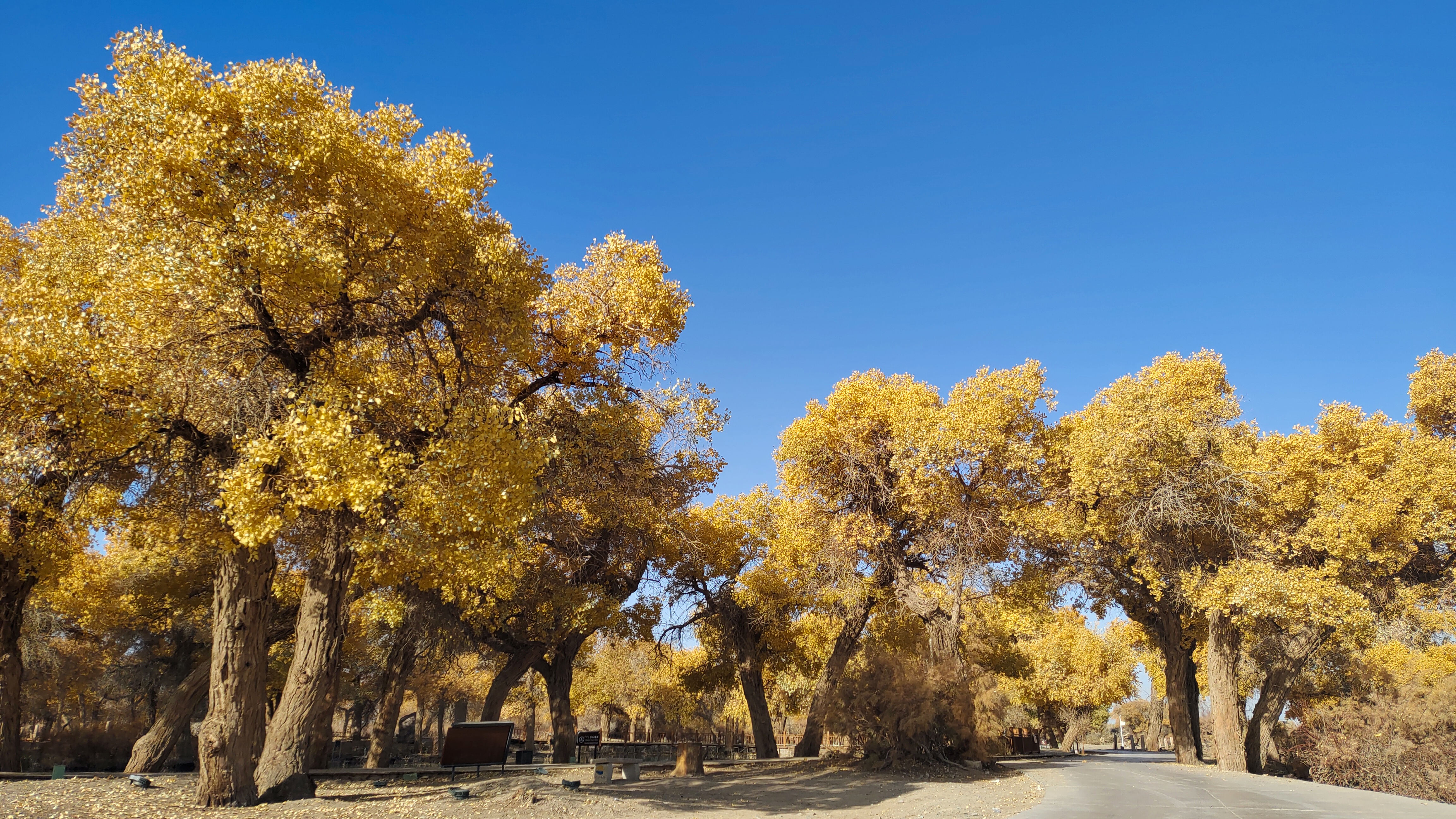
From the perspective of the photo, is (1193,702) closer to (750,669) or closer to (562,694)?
(750,669)

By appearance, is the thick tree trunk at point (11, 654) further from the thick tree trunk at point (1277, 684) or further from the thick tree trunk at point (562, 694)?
the thick tree trunk at point (1277, 684)

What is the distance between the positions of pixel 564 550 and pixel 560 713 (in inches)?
219

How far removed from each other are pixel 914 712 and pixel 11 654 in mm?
16826

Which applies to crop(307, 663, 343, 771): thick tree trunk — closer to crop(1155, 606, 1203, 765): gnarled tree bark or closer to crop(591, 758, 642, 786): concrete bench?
crop(591, 758, 642, 786): concrete bench

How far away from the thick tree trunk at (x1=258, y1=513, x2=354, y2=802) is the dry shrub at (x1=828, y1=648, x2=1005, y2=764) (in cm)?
1064

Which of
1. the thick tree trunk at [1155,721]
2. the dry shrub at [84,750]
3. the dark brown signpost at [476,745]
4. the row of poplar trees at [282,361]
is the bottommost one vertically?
the thick tree trunk at [1155,721]

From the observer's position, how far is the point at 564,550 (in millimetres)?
18016

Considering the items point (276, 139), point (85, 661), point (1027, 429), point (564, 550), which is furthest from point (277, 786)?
point (85, 661)

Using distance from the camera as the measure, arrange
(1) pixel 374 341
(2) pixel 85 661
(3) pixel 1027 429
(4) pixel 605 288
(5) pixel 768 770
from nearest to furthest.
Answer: (1) pixel 374 341
(4) pixel 605 288
(5) pixel 768 770
(3) pixel 1027 429
(2) pixel 85 661

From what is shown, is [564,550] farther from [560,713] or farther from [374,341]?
[374,341]

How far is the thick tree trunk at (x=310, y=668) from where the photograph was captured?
950 cm

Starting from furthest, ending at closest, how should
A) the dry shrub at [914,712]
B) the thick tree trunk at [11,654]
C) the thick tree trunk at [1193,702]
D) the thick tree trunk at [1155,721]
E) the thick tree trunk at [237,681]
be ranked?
the thick tree trunk at [1155,721] → the thick tree trunk at [1193,702] → the dry shrub at [914,712] → the thick tree trunk at [11,654] → the thick tree trunk at [237,681]

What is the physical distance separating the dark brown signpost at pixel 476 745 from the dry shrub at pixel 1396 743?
18163mm

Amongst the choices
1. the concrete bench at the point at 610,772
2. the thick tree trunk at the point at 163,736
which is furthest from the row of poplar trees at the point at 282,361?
the concrete bench at the point at 610,772
